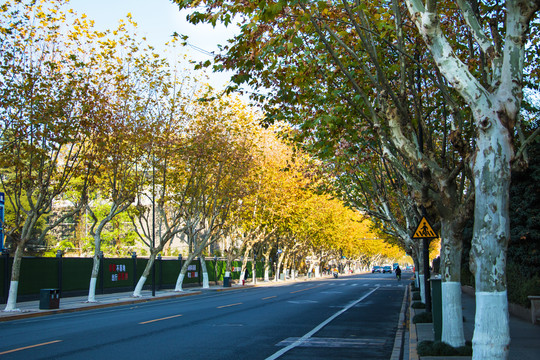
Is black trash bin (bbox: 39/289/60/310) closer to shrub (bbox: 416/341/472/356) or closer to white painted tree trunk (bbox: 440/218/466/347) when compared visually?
shrub (bbox: 416/341/472/356)

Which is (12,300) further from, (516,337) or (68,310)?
(516,337)

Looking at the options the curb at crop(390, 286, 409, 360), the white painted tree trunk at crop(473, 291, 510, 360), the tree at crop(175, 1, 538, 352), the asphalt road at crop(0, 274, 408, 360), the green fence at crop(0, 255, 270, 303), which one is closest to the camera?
the white painted tree trunk at crop(473, 291, 510, 360)

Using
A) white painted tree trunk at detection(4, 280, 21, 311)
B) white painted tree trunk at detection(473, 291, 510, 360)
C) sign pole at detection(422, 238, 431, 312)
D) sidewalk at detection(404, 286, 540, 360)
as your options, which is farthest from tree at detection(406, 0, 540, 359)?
white painted tree trunk at detection(4, 280, 21, 311)

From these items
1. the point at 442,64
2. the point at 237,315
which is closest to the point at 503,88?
the point at 442,64

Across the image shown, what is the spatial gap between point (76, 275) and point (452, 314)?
25871mm

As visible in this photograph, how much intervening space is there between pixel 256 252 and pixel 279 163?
58.4 feet

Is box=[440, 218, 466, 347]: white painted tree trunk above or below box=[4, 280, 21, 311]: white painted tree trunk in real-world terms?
above

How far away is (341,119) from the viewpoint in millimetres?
13484

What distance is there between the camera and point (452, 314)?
382 inches

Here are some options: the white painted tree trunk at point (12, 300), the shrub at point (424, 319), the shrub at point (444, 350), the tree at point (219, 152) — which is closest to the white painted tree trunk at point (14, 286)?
the white painted tree trunk at point (12, 300)

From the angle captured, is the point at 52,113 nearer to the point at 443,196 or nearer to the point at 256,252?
the point at 443,196

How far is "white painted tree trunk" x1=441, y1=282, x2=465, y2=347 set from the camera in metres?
9.70

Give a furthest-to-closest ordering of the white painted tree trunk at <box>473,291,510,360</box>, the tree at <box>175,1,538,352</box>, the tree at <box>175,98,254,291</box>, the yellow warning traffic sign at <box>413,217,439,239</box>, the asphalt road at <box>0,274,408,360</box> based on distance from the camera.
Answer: the tree at <box>175,98,254,291</box>
the yellow warning traffic sign at <box>413,217,439,239</box>
the asphalt road at <box>0,274,408,360</box>
the tree at <box>175,1,538,352</box>
the white painted tree trunk at <box>473,291,510,360</box>

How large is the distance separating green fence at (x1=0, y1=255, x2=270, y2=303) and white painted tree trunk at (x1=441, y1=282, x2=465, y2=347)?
2137cm
